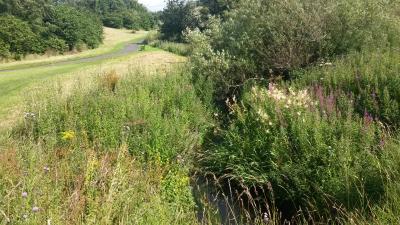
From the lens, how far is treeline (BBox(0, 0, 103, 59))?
155ft

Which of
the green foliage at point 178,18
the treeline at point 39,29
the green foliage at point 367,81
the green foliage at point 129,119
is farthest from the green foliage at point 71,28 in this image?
the green foliage at point 367,81

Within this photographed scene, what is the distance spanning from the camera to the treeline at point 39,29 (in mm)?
47312

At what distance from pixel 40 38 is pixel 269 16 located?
47.6 metres

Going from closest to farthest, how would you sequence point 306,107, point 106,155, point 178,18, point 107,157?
point 106,155 < point 107,157 < point 306,107 < point 178,18

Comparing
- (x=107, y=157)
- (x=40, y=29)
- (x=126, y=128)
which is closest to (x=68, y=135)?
(x=126, y=128)

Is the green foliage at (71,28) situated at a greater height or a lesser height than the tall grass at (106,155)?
lesser

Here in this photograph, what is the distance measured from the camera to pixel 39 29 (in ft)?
178

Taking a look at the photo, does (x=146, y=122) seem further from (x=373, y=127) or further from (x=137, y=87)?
(x=373, y=127)

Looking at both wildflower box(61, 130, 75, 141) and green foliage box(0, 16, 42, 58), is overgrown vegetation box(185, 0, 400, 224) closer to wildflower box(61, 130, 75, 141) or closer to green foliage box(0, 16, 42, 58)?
wildflower box(61, 130, 75, 141)

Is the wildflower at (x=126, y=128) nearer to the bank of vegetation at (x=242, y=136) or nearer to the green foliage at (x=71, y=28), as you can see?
the bank of vegetation at (x=242, y=136)

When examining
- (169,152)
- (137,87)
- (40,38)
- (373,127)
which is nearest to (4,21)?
(40,38)

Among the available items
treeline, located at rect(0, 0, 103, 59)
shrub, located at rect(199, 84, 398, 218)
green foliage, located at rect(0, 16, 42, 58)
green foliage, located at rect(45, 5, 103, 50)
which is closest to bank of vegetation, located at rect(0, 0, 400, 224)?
shrub, located at rect(199, 84, 398, 218)

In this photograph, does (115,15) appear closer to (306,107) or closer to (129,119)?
(129,119)

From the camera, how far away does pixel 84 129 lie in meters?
7.82
